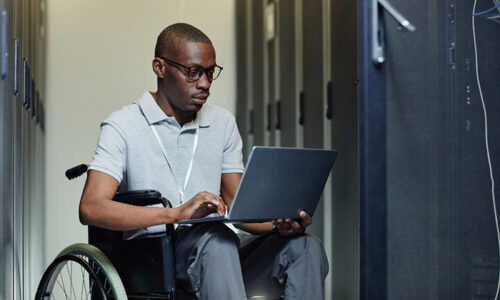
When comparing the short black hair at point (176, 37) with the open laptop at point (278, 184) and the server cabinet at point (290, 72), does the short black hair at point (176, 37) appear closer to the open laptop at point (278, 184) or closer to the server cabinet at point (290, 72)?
the open laptop at point (278, 184)

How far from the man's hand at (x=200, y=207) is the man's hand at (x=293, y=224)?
197 mm

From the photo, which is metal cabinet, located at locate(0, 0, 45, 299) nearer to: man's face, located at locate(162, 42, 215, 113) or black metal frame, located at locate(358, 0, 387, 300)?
man's face, located at locate(162, 42, 215, 113)

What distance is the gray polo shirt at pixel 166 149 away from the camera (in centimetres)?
196

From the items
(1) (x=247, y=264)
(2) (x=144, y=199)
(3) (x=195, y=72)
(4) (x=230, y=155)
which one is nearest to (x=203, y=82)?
(3) (x=195, y=72)

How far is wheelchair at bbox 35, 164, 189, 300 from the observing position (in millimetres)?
1709

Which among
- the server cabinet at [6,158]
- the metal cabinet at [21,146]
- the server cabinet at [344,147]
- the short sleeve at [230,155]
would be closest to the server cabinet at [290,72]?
the server cabinet at [344,147]

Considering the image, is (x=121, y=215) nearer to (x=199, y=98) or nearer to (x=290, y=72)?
(x=199, y=98)

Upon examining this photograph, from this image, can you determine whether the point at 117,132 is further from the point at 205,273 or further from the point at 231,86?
the point at 231,86

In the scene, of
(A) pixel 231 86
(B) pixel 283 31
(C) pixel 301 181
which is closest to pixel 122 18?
(A) pixel 231 86

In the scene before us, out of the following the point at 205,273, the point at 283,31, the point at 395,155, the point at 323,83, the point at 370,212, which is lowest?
the point at 205,273

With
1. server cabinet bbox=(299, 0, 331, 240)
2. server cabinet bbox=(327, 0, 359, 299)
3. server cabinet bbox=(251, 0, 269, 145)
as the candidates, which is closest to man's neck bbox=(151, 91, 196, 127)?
server cabinet bbox=(327, 0, 359, 299)

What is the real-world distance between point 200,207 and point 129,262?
277 mm

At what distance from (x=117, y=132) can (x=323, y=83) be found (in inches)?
67.4

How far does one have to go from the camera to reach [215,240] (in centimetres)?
170
